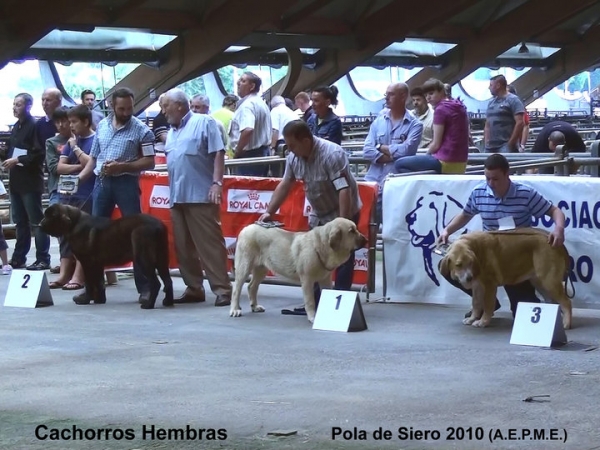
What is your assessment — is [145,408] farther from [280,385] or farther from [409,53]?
[409,53]

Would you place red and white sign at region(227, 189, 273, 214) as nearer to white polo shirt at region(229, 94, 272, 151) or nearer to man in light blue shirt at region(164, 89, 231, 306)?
man in light blue shirt at region(164, 89, 231, 306)

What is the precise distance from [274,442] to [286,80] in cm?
2457

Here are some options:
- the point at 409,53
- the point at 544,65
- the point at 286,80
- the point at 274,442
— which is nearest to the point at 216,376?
the point at 274,442

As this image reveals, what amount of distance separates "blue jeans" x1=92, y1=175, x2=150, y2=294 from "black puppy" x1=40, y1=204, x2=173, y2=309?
34 centimetres

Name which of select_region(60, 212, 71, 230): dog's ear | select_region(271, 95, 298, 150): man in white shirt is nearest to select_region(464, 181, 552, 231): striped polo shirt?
select_region(60, 212, 71, 230): dog's ear

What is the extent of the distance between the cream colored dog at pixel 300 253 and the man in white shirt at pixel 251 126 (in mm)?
3083

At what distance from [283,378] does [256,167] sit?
5696 mm

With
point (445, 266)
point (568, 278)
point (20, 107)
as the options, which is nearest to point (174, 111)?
point (445, 266)

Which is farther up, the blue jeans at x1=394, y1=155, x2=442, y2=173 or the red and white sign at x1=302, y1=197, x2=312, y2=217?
the blue jeans at x1=394, y1=155, x2=442, y2=173

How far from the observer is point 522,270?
8781mm

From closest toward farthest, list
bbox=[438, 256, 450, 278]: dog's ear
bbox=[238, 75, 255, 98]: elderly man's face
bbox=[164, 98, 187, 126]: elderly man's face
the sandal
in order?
bbox=[438, 256, 450, 278]: dog's ear, bbox=[164, 98, 187, 126]: elderly man's face, the sandal, bbox=[238, 75, 255, 98]: elderly man's face

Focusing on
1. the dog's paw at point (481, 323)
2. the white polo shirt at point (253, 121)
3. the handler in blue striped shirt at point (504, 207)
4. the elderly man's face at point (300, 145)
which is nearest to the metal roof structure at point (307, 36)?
the white polo shirt at point (253, 121)

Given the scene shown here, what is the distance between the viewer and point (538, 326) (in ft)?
27.0

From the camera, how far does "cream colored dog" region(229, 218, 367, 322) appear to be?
9.13 m
